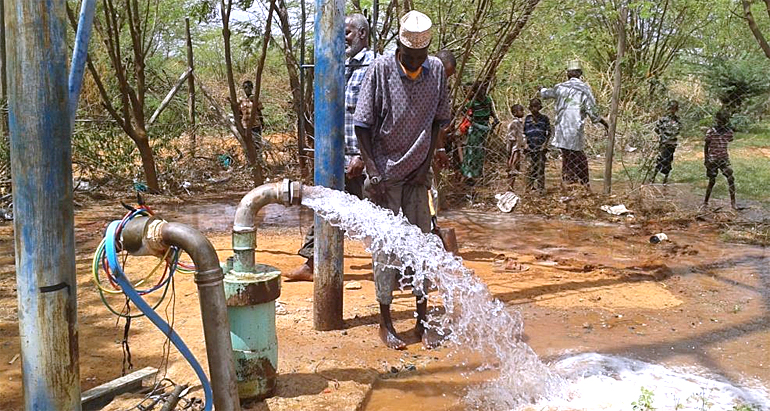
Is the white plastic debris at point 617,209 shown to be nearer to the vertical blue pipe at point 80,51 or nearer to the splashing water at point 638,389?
the splashing water at point 638,389

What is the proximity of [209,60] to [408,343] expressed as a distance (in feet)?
49.4

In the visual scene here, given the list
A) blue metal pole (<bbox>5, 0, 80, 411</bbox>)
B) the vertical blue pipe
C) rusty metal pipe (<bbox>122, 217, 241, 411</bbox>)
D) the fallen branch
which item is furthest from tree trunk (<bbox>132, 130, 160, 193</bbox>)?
blue metal pole (<bbox>5, 0, 80, 411</bbox>)

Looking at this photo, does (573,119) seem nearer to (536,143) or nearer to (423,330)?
(536,143)

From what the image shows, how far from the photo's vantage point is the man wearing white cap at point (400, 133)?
142 inches

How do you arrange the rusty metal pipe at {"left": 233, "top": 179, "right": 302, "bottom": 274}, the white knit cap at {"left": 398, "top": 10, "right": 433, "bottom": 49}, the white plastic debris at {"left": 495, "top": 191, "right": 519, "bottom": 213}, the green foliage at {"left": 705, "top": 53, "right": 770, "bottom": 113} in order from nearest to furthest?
the rusty metal pipe at {"left": 233, "top": 179, "right": 302, "bottom": 274}
the white knit cap at {"left": 398, "top": 10, "right": 433, "bottom": 49}
the white plastic debris at {"left": 495, "top": 191, "right": 519, "bottom": 213}
the green foliage at {"left": 705, "top": 53, "right": 770, "bottom": 113}

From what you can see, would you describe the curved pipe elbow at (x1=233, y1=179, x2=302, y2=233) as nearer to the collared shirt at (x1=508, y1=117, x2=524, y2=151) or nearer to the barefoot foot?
the barefoot foot

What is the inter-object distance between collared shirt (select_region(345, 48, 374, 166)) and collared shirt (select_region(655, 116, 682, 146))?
557 cm

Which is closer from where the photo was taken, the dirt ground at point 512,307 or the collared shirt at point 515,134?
the dirt ground at point 512,307

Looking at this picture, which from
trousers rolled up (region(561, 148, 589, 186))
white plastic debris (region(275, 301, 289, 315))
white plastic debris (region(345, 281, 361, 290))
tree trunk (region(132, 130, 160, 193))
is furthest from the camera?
trousers rolled up (region(561, 148, 589, 186))

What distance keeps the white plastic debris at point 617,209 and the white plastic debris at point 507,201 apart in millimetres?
1018

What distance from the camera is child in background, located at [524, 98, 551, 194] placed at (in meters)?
8.61

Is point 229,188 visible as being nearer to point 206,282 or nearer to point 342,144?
point 342,144

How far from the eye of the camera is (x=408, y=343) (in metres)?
3.77

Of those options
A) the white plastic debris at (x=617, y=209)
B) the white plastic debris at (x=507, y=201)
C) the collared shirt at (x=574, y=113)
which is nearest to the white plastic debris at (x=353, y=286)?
the white plastic debris at (x=507, y=201)
